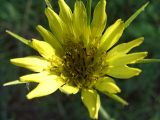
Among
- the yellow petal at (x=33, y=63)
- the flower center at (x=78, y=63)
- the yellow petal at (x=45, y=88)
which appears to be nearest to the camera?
the yellow petal at (x=45, y=88)

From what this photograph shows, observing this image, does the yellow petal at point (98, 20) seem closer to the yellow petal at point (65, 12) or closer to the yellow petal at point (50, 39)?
the yellow petal at point (65, 12)

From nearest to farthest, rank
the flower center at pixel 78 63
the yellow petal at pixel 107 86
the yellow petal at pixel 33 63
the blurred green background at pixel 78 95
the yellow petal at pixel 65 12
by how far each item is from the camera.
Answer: the yellow petal at pixel 107 86
the yellow petal at pixel 33 63
the yellow petal at pixel 65 12
the flower center at pixel 78 63
the blurred green background at pixel 78 95

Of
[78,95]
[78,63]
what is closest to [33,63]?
[78,63]

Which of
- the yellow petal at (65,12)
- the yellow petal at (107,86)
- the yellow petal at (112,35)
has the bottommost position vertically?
the yellow petal at (107,86)

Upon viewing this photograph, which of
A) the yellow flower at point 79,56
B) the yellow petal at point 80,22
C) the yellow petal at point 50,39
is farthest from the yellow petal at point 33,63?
the yellow petal at point 80,22

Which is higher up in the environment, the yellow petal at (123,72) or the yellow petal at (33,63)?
the yellow petal at (33,63)

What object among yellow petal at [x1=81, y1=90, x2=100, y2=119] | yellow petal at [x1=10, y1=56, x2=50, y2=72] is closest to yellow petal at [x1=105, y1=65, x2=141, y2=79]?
yellow petal at [x1=81, y1=90, x2=100, y2=119]

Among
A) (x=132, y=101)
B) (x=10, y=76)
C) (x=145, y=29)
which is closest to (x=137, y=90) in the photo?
(x=132, y=101)

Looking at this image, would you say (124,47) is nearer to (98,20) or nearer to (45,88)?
(98,20)
